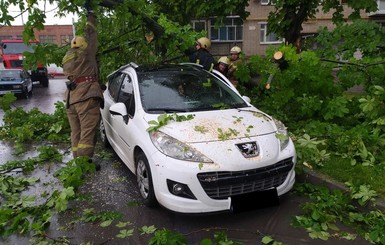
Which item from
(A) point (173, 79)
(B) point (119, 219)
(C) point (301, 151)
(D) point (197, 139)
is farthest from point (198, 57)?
(B) point (119, 219)

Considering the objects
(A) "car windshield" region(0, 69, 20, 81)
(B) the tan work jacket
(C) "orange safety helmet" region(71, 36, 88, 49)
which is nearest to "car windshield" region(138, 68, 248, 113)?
(B) the tan work jacket

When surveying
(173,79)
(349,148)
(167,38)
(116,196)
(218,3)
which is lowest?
(116,196)

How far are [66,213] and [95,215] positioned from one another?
0.38 meters

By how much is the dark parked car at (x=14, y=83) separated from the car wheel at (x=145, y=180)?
1283 centimetres

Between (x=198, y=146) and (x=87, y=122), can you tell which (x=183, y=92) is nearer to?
(x=198, y=146)

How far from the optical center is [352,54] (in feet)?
21.4

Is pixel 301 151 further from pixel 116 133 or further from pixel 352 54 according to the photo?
pixel 352 54

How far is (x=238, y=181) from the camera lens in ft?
10.6

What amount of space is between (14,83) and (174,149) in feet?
45.3

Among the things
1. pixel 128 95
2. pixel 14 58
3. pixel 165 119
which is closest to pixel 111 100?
pixel 128 95

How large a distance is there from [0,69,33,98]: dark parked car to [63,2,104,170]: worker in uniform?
36.8ft

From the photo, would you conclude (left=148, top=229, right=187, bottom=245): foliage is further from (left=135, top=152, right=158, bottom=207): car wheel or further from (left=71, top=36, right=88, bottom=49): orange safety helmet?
(left=71, top=36, right=88, bottom=49): orange safety helmet

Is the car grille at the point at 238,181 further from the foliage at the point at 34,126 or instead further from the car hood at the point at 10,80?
the car hood at the point at 10,80

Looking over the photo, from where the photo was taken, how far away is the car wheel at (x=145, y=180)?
3.62m
